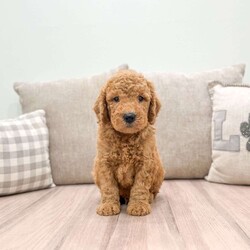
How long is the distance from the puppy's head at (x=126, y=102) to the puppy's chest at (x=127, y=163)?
0.25 ft

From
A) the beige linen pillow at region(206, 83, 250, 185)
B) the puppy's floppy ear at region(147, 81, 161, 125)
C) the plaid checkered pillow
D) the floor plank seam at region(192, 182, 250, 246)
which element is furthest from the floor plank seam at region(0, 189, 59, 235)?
the beige linen pillow at region(206, 83, 250, 185)

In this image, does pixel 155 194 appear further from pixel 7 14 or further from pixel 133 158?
pixel 7 14

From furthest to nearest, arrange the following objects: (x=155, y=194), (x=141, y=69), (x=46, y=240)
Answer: (x=141, y=69) < (x=155, y=194) < (x=46, y=240)

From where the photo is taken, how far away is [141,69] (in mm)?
1985

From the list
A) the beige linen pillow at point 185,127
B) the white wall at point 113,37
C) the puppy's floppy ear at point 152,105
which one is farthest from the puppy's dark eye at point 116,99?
the white wall at point 113,37

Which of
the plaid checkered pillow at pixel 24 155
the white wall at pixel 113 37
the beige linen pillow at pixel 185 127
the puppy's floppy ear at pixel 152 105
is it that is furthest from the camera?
the white wall at pixel 113 37

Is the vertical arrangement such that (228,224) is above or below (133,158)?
below

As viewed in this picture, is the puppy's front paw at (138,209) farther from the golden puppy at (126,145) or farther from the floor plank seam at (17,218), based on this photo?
the floor plank seam at (17,218)

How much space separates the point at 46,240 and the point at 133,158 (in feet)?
1.28

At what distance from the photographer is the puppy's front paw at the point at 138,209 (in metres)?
1.17

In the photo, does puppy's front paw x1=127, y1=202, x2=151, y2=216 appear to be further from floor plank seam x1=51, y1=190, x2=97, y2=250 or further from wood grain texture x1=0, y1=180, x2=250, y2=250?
floor plank seam x1=51, y1=190, x2=97, y2=250

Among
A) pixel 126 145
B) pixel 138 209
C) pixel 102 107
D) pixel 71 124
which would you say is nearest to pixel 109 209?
pixel 138 209

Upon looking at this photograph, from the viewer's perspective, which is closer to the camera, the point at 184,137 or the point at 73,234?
the point at 73,234

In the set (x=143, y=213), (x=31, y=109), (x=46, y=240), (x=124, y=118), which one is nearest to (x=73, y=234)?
(x=46, y=240)
